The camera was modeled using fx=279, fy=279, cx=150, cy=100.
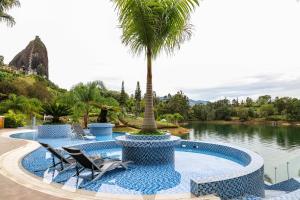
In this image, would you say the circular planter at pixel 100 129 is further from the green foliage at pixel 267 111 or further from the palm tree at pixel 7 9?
the green foliage at pixel 267 111

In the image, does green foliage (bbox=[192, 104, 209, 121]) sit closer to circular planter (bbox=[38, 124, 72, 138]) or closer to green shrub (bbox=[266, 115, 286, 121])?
green shrub (bbox=[266, 115, 286, 121])

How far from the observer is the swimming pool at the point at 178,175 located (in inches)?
197

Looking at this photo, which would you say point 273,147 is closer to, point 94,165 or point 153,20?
point 153,20

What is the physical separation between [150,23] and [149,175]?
174 inches

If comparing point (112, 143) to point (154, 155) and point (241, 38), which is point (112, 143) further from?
point (241, 38)

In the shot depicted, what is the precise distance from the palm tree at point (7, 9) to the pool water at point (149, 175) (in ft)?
39.7

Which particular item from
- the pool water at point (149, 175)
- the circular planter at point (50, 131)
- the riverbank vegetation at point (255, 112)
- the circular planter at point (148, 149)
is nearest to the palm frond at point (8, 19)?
the circular planter at point (50, 131)

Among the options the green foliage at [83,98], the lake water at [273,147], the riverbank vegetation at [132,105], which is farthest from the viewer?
the riverbank vegetation at [132,105]

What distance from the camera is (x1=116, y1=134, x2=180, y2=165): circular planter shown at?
7.87m

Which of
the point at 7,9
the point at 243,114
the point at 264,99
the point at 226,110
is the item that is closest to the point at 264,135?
the point at 7,9

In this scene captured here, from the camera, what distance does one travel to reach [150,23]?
839 cm

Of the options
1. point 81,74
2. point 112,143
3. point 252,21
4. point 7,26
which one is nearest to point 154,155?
point 112,143

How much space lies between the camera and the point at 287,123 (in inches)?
2520

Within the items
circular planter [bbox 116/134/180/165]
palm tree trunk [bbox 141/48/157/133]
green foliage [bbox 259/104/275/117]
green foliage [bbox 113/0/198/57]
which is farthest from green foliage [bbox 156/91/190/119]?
circular planter [bbox 116/134/180/165]
